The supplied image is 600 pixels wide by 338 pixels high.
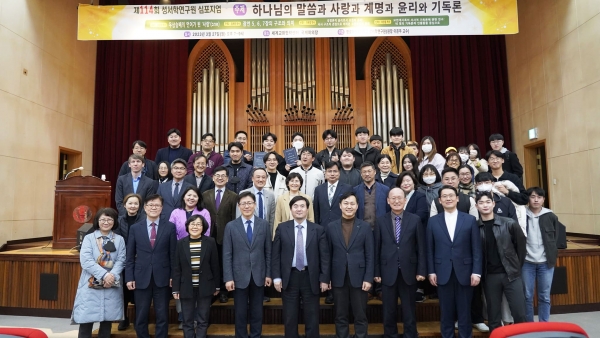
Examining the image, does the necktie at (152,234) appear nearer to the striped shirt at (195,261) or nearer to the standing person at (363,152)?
the striped shirt at (195,261)

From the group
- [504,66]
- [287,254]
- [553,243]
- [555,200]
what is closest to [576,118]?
[555,200]

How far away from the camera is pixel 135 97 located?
6.73m

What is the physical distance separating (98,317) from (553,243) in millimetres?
3267

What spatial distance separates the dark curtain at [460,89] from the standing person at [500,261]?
392cm

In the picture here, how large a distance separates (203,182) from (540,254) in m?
2.73

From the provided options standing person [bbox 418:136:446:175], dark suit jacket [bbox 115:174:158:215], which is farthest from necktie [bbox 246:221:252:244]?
standing person [bbox 418:136:446:175]

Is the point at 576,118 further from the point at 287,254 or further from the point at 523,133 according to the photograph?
the point at 287,254

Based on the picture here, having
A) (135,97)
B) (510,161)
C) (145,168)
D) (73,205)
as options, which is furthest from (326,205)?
(135,97)

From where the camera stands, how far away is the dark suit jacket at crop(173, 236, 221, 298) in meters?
2.75

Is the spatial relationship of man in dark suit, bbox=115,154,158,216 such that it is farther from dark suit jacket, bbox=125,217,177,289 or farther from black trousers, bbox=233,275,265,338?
black trousers, bbox=233,275,265,338

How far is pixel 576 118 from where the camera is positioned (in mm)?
4797

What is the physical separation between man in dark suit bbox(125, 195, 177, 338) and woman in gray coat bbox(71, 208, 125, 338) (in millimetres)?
90

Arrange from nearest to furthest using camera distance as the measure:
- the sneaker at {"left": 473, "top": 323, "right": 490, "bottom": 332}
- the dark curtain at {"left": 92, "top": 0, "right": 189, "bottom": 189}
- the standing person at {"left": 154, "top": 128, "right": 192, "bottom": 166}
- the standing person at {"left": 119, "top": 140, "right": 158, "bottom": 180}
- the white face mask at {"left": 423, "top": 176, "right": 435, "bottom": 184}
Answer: the sneaker at {"left": 473, "top": 323, "right": 490, "bottom": 332} → the white face mask at {"left": 423, "top": 176, "right": 435, "bottom": 184} → the standing person at {"left": 119, "top": 140, "right": 158, "bottom": 180} → the standing person at {"left": 154, "top": 128, "right": 192, "bottom": 166} → the dark curtain at {"left": 92, "top": 0, "right": 189, "bottom": 189}

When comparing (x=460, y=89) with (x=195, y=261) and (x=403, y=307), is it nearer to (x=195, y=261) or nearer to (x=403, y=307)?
(x=403, y=307)
